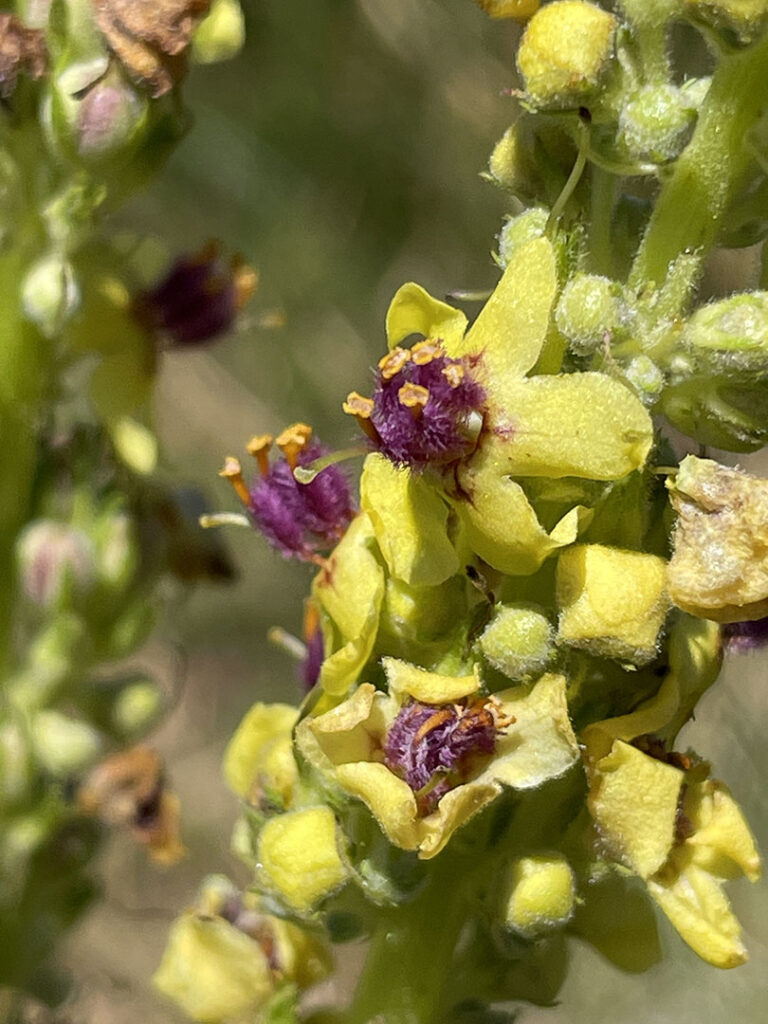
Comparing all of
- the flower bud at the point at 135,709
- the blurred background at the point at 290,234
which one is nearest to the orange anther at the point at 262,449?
the flower bud at the point at 135,709

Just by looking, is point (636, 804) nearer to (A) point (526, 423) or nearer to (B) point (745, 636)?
(B) point (745, 636)

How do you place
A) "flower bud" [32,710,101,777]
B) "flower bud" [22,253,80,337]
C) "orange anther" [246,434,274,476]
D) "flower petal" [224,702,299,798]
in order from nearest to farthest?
"orange anther" [246,434,274,476] < "flower petal" [224,702,299,798] < "flower bud" [22,253,80,337] < "flower bud" [32,710,101,777]

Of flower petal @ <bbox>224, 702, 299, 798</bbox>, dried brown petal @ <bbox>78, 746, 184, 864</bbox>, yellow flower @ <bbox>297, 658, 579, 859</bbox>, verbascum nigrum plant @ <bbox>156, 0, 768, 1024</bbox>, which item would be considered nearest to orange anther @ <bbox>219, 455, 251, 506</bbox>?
verbascum nigrum plant @ <bbox>156, 0, 768, 1024</bbox>

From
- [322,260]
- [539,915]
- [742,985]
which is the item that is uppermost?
[539,915]

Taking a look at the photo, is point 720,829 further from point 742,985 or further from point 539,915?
point 742,985

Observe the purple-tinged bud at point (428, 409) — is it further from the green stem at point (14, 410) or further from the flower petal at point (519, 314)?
the green stem at point (14, 410)

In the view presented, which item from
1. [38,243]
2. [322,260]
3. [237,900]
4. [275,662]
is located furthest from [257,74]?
[237,900]

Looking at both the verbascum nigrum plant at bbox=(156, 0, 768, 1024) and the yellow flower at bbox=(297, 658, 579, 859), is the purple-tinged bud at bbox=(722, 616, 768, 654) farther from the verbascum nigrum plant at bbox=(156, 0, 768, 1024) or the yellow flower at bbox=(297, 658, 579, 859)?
the yellow flower at bbox=(297, 658, 579, 859)
